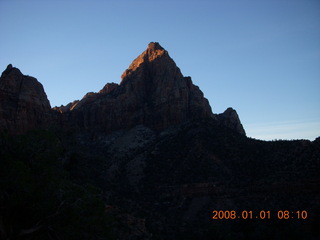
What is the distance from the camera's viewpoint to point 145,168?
241 ft

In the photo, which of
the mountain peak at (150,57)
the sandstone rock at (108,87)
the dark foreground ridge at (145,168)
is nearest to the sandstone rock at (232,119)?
the dark foreground ridge at (145,168)

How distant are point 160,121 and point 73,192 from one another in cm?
6826

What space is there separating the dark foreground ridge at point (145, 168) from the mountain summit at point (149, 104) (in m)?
0.29

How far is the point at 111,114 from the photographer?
100m

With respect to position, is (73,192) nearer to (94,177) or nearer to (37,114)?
(94,177)

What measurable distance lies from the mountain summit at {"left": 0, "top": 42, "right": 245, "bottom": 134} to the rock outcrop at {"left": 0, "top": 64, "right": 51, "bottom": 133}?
5041mm

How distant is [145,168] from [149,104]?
2932cm

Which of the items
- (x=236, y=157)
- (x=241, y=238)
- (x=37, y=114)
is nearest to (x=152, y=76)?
(x=37, y=114)

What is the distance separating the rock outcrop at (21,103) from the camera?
73.4 meters

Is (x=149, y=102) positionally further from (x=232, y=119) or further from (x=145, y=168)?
(x=145, y=168)
